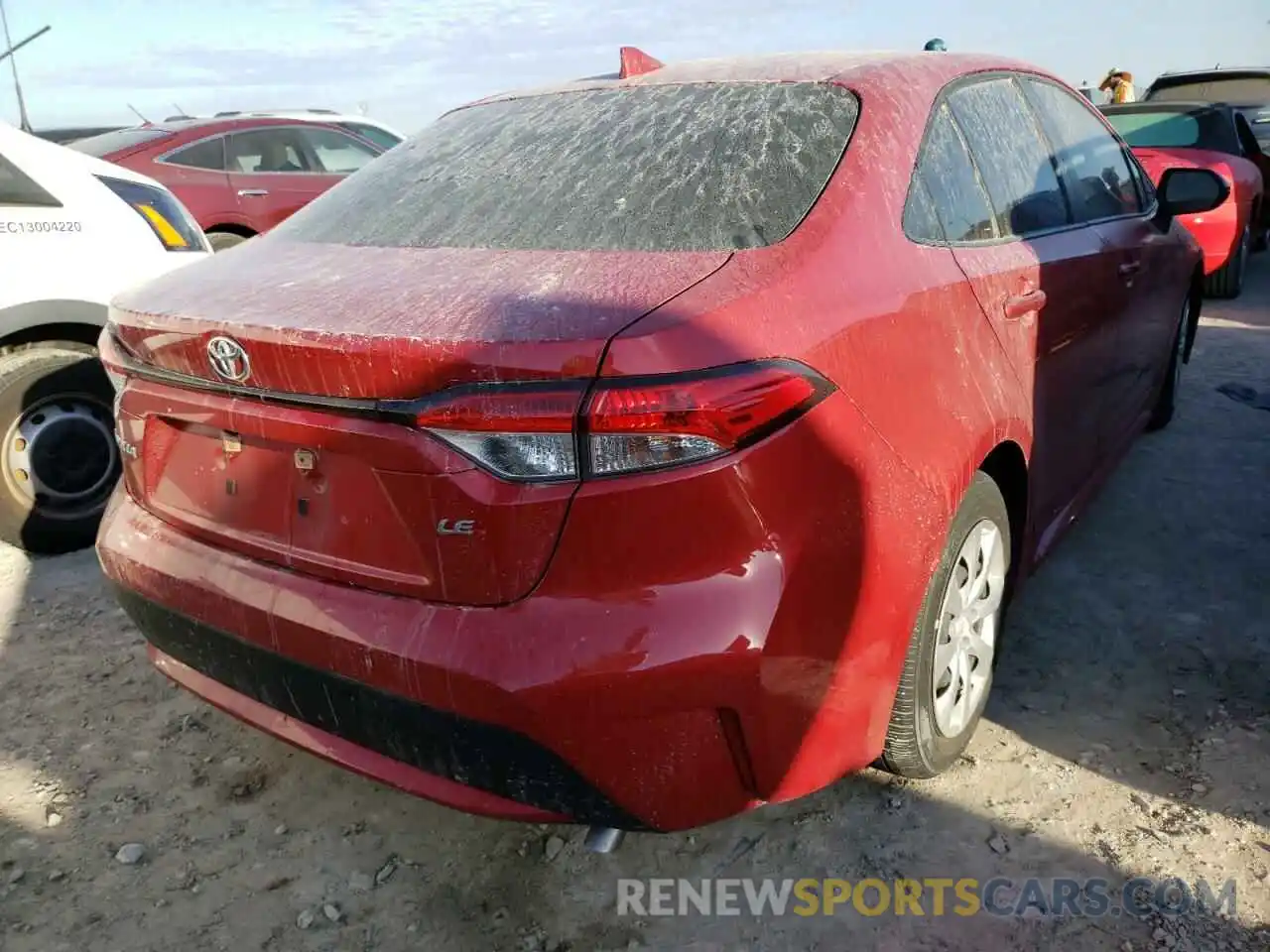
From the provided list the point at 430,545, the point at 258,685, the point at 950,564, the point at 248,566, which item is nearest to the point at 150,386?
the point at 248,566

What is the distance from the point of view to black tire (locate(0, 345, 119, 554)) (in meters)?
3.61

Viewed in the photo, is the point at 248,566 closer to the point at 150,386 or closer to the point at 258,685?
the point at 258,685

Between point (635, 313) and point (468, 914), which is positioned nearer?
point (635, 313)

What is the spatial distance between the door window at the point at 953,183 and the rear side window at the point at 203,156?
22.5 feet

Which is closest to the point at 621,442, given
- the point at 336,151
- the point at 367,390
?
the point at 367,390

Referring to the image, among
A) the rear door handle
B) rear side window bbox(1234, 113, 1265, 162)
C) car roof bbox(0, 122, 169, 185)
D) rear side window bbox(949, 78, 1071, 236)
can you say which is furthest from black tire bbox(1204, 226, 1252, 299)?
car roof bbox(0, 122, 169, 185)

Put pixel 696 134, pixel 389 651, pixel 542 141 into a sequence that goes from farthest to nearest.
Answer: pixel 542 141 → pixel 696 134 → pixel 389 651

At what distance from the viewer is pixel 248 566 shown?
1869mm

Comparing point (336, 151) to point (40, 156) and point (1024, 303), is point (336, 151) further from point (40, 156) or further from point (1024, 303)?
point (1024, 303)

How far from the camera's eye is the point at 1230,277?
7504mm

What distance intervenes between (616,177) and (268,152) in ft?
22.7

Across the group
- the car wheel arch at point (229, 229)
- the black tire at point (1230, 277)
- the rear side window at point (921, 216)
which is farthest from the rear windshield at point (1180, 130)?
the car wheel arch at point (229, 229)

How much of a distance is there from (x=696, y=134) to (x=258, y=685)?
140 centimetres

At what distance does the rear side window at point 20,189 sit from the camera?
3.58 meters
